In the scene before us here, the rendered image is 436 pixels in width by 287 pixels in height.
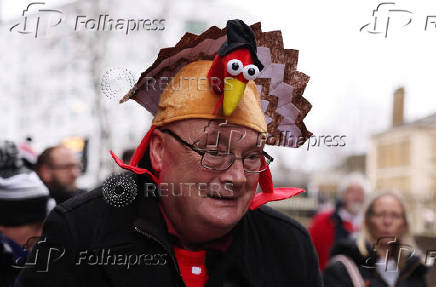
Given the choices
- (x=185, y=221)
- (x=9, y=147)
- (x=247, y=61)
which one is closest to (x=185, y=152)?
(x=185, y=221)

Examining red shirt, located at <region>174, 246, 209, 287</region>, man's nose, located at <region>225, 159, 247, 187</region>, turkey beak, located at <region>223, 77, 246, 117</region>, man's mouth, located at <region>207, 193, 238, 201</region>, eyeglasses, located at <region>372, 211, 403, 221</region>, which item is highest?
turkey beak, located at <region>223, 77, 246, 117</region>

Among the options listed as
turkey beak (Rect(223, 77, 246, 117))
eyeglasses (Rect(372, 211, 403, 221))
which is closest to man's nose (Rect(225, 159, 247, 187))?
turkey beak (Rect(223, 77, 246, 117))

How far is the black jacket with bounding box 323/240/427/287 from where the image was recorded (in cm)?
321

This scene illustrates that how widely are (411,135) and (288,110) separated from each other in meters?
26.6

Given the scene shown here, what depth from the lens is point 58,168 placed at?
3.26 metres

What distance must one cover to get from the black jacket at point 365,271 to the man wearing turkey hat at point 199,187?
1.08m

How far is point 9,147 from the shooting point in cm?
375

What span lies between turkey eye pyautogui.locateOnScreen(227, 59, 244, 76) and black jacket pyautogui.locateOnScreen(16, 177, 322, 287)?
638 mm

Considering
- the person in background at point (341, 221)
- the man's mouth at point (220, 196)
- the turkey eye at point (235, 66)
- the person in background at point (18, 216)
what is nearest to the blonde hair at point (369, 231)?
the person in background at point (341, 221)

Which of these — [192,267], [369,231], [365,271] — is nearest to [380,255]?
[365,271]

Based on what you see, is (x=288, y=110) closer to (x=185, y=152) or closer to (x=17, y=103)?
(x=185, y=152)

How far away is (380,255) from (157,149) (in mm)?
1841
